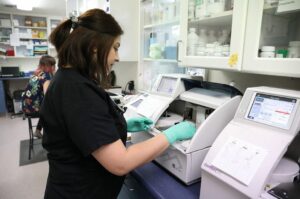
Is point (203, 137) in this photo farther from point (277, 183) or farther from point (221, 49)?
point (221, 49)

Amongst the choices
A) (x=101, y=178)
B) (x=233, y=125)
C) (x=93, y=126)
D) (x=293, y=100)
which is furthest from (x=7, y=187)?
(x=293, y=100)

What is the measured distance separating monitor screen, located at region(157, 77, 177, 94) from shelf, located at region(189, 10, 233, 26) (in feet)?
1.21

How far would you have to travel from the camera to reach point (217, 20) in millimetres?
1210

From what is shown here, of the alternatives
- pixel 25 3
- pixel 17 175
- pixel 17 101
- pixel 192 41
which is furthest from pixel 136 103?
pixel 17 101

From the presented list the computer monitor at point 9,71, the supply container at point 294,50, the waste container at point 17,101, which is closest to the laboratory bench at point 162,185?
the supply container at point 294,50

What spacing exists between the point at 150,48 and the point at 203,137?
1.21 metres

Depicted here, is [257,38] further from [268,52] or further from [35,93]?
[35,93]

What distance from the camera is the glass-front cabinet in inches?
69.6

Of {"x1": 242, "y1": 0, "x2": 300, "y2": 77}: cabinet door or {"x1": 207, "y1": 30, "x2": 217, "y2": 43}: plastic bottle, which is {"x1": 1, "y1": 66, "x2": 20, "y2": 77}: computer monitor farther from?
{"x1": 242, "y1": 0, "x2": 300, "y2": 77}: cabinet door

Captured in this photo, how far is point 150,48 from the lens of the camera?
6.51 feet

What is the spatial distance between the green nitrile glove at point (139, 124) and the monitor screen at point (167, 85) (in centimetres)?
26

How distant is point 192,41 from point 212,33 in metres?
0.13

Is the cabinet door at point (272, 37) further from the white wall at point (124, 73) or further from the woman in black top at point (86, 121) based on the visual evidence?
the white wall at point (124, 73)

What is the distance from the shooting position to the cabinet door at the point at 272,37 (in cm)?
86
